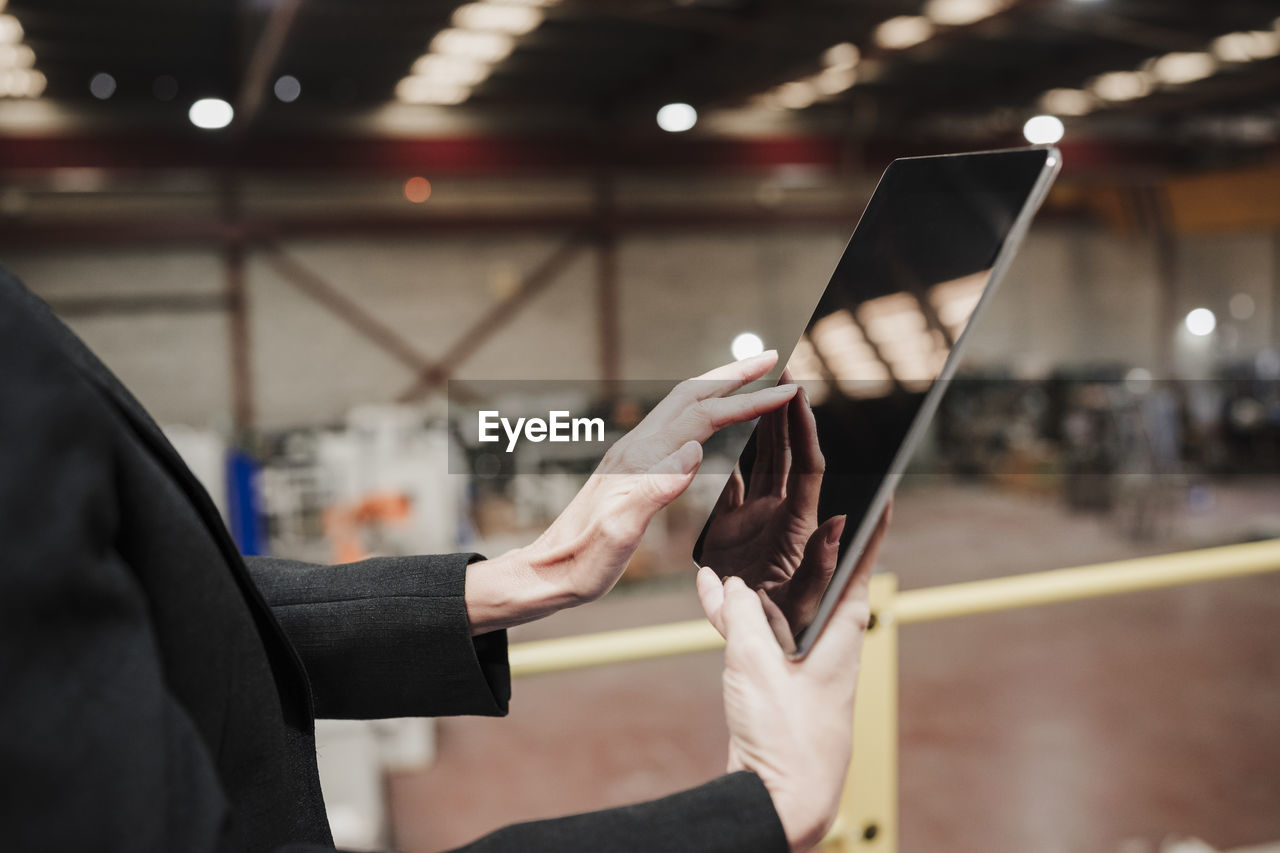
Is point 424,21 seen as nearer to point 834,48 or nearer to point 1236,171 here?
point 834,48

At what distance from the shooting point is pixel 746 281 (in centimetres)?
1045

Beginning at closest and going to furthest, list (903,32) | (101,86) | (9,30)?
1. (9,30)
2. (903,32)
3. (101,86)

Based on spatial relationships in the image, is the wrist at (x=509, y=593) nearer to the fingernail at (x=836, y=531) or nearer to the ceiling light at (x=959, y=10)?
the fingernail at (x=836, y=531)

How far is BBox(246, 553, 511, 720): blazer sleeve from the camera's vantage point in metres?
0.67

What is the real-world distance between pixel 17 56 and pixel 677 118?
17.7ft

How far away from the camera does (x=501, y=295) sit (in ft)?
33.8

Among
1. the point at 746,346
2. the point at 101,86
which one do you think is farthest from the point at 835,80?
the point at 746,346

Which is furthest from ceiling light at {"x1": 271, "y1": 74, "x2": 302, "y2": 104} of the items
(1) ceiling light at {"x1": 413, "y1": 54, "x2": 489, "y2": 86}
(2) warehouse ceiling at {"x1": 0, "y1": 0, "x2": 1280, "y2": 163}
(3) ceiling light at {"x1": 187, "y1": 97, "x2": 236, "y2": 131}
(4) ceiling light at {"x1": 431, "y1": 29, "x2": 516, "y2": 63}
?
(4) ceiling light at {"x1": 431, "y1": 29, "x2": 516, "y2": 63}

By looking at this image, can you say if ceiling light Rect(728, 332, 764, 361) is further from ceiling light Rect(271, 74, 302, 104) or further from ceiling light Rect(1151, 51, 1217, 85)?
ceiling light Rect(1151, 51, 1217, 85)

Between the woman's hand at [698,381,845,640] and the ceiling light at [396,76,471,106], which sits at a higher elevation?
the ceiling light at [396,76,471,106]

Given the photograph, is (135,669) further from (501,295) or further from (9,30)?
(501,295)

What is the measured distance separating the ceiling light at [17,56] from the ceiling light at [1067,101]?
332 inches

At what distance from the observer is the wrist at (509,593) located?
62 cm

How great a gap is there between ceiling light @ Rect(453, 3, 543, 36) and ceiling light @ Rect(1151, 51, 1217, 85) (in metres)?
5.41
